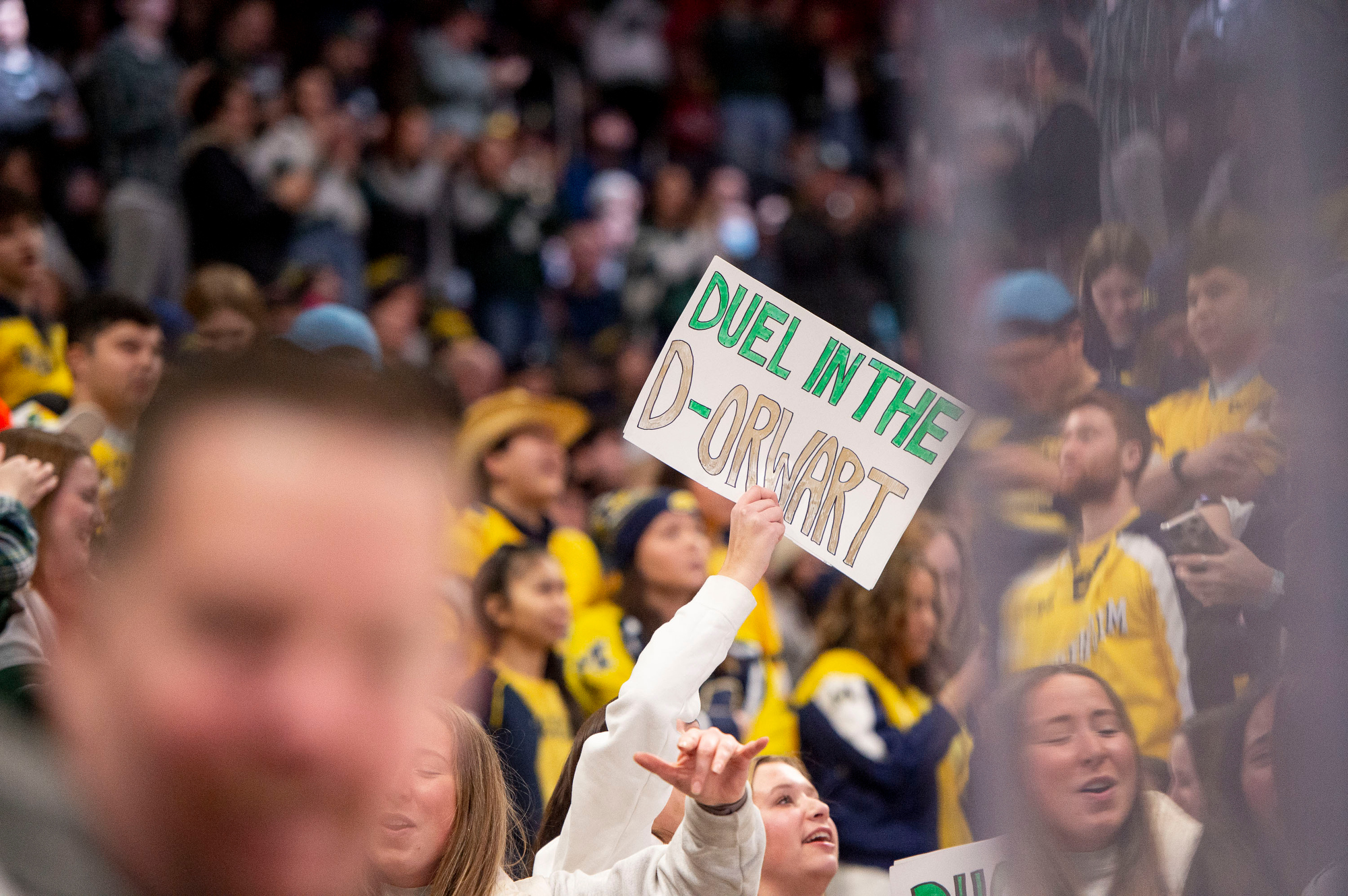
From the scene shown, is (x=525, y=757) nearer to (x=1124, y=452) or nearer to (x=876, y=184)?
(x=1124, y=452)

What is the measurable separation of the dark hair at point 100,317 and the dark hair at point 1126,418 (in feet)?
11.1

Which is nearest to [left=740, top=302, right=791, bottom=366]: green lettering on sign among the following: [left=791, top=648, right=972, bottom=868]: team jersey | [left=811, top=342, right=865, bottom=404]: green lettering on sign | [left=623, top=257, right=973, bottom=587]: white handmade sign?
[left=623, top=257, right=973, bottom=587]: white handmade sign

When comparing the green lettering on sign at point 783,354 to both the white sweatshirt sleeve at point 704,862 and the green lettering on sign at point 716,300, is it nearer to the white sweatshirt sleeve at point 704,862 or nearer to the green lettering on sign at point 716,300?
the green lettering on sign at point 716,300

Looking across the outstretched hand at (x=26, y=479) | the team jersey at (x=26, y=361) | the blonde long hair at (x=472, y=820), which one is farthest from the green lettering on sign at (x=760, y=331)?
the team jersey at (x=26, y=361)

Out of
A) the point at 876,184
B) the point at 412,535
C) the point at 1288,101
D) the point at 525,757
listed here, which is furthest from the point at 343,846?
the point at 876,184

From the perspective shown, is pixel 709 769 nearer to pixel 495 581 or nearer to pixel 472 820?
pixel 472 820

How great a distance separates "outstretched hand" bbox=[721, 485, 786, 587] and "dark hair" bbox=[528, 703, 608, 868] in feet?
1.61

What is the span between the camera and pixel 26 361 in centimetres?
455

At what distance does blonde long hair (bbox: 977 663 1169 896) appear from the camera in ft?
4.93

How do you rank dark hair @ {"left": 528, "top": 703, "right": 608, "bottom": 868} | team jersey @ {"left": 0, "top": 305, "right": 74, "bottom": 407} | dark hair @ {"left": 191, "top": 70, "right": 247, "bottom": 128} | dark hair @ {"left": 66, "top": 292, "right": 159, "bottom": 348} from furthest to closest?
dark hair @ {"left": 191, "top": 70, "right": 247, "bottom": 128}
team jersey @ {"left": 0, "top": 305, "right": 74, "bottom": 407}
dark hair @ {"left": 66, "top": 292, "right": 159, "bottom": 348}
dark hair @ {"left": 528, "top": 703, "right": 608, "bottom": 868}

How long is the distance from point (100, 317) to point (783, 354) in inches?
106

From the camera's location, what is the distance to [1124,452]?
1.55m

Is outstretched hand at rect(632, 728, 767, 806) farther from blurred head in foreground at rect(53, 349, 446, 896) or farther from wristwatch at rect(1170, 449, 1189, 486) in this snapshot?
blurred head in foreground at rect(53, 349, 446, 896)

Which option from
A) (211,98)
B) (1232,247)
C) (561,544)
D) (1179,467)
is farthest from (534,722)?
(211,98)
